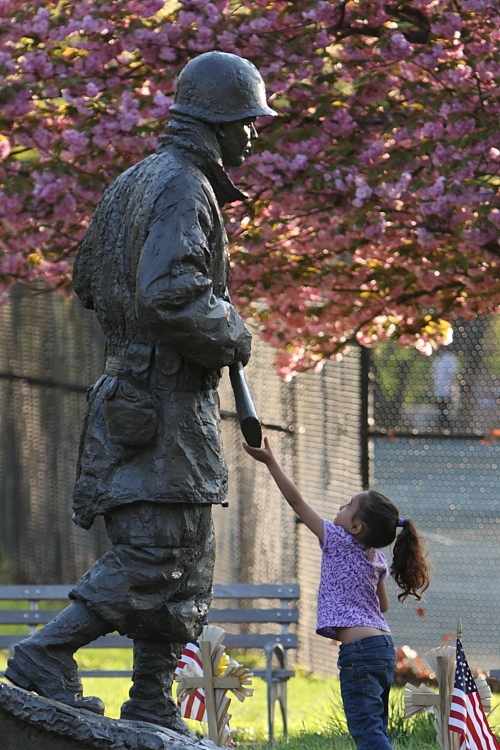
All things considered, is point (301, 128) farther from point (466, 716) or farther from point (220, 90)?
point (466, 716)

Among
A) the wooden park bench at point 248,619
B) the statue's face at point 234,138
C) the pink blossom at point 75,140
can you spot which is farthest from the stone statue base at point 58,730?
the pink blossom at point 75,140

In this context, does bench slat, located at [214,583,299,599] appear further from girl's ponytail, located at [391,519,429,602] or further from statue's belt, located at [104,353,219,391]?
statue's belt, located at [104,353,219,391]

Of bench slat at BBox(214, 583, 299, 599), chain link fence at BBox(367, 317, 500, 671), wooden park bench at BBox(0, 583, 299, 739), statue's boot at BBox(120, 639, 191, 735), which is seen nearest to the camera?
statue's boot at BBox(120, 639, 191, 735)

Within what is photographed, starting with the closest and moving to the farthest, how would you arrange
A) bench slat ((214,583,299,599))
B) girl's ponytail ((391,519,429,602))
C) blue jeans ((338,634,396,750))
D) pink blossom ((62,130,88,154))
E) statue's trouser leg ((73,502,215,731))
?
statue's trouser leg ((73,502,215,731)) → blue jeans ((338,634,396,750)) → girl's ponytail ((391,519,429,602)) → pink blossom ((62,130,88,154)) → bench slat ((214,583,299,599))

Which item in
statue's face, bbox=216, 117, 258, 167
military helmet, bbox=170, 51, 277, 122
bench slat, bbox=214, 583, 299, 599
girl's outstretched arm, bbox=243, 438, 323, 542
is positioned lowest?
bench slat, bbox=214, 583, 299, 599

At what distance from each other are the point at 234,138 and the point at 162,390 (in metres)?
0.88

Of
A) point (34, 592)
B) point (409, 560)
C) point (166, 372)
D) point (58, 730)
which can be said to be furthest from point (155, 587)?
point (34, 592)

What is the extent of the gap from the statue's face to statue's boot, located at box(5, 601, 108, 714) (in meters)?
1.56

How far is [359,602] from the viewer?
5.68 metres

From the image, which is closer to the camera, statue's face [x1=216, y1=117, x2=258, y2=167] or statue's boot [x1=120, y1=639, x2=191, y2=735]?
statue's face [x1=216, y1=117, x2=258, y2=167]

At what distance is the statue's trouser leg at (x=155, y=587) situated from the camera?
4.82m

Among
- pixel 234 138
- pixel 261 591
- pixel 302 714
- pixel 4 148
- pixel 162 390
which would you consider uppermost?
pixel 4 148

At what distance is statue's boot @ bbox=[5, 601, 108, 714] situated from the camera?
4.78 meters

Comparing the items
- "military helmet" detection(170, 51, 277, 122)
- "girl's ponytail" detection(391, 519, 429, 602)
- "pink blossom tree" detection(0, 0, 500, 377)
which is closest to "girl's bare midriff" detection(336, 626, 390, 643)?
"girl's ponytail" detection(391, 519, 429, 602)
